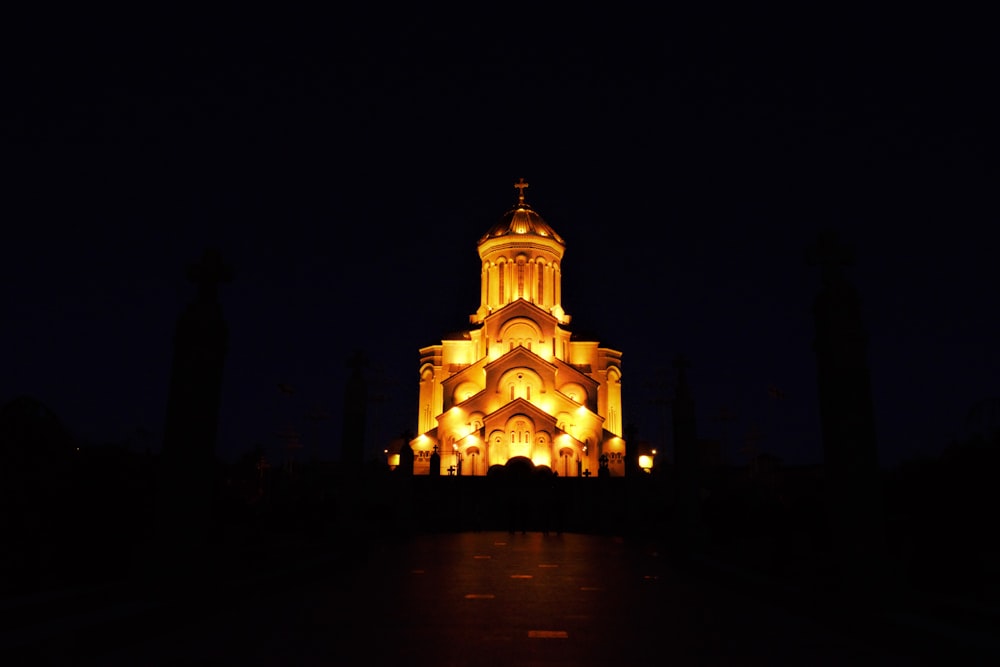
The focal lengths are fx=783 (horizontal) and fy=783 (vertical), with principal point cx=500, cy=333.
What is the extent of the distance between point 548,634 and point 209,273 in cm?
497

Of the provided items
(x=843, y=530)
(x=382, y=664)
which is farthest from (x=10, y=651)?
(x=843, y=530)

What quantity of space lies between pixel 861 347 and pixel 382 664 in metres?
5.59

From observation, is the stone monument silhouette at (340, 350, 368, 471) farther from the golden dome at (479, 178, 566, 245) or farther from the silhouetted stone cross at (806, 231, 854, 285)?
the golden dome at (479, 178, 566, 245)

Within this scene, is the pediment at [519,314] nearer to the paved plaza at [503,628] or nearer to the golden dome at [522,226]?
the golden dome at [522,226]

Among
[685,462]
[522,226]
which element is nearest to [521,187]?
[522,226]

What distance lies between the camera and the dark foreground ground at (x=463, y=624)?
5.28 metres

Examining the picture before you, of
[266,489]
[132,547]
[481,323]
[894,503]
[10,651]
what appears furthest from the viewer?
[481,323]

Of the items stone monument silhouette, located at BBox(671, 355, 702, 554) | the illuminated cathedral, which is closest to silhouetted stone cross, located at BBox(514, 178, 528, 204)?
the illuminated cathedral

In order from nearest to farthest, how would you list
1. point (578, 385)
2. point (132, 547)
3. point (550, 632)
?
point (550, 632), point (132, 547), point (578, 385)

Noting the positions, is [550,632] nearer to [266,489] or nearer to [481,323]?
[266,489]

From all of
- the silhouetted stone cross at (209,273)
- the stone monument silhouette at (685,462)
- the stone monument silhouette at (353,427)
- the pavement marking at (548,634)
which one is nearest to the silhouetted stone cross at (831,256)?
the pavement marking at (548,634)

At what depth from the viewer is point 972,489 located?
8.98 m

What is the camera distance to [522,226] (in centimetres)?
5362

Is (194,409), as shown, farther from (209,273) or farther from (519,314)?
(519,314)
